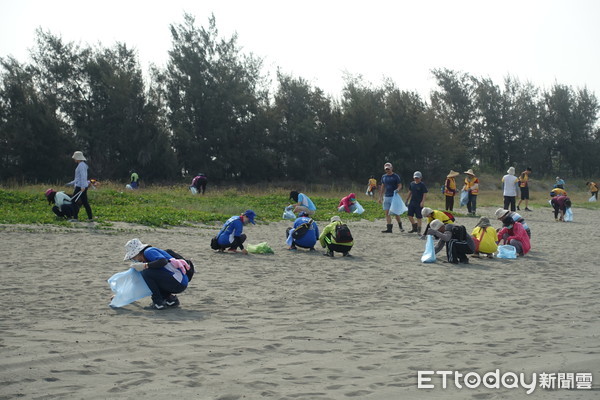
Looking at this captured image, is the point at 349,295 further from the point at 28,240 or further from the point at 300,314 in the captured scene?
the point at 28,240

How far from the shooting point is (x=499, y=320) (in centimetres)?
759

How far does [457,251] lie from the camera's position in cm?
1256

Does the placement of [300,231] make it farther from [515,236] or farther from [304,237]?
[515,236]

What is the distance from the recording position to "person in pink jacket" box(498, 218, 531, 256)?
1365cm

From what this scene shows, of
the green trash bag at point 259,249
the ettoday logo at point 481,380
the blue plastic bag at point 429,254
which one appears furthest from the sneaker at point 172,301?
the blue plastic bag at point 429,254

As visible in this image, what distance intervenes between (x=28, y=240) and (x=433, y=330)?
1008 cm

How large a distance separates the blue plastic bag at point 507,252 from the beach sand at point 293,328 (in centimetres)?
66

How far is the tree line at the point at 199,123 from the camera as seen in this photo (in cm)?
4147

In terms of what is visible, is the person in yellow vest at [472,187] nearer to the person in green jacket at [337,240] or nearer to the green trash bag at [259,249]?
the person in green jacket at [337,240]

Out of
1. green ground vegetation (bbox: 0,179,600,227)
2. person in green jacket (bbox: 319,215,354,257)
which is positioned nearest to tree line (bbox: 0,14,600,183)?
green ground vegetation (bbox: 0,179,600,227)

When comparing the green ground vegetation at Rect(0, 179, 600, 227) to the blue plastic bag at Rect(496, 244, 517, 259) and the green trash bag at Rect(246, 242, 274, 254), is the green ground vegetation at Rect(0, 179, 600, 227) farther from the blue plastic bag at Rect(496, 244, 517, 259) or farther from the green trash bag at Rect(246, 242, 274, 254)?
the blue plastic bag at Rect(496, 244, 517, 259)

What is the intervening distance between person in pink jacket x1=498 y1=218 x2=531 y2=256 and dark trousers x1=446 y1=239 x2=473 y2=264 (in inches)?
64.8

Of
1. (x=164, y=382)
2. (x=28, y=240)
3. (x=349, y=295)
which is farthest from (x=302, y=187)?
(x=164, y=382)

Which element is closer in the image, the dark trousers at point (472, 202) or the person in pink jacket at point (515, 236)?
the person in pink jacket at point (515, 236)
